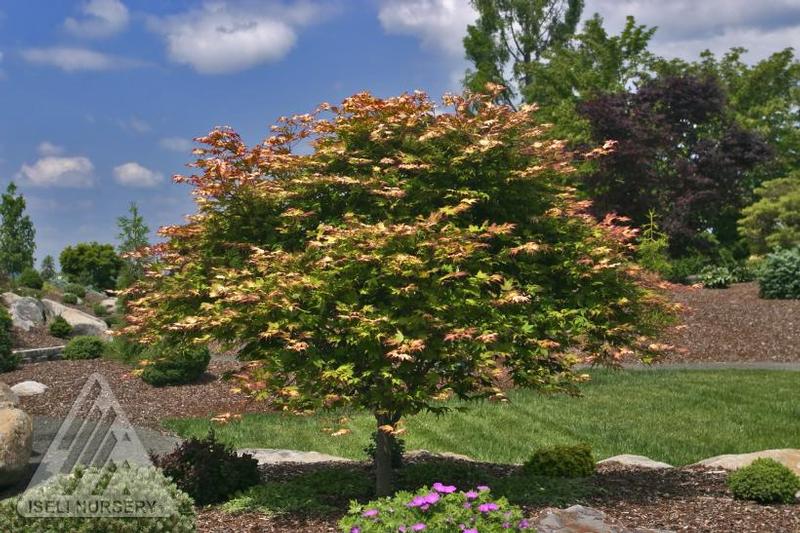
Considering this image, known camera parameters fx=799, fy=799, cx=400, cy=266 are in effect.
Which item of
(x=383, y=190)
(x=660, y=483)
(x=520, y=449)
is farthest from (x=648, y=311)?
(x=520, y=449)

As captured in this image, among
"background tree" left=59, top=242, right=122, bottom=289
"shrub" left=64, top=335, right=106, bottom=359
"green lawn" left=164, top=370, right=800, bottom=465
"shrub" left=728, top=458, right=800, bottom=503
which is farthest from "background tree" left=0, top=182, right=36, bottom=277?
"shrub" left=728, top=458, right=800, bottom=503

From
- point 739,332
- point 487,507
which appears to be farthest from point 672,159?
point 487,507

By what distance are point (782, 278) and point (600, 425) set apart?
16844 mm

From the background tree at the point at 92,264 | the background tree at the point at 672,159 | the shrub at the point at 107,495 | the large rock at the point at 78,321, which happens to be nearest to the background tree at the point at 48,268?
the background tree at the point at 92,264

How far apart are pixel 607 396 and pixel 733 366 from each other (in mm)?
6174

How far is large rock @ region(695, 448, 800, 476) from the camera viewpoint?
10.6 m

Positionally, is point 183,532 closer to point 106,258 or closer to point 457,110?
point 457,110

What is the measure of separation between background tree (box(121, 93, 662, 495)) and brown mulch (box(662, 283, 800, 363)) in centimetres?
1327

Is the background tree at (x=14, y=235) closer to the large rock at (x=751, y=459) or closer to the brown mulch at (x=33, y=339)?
the brown mulch at (x=33, y=339)

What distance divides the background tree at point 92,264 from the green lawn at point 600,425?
37991 mm

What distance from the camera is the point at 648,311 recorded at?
898 cm

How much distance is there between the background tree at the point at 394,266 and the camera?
749 centimetres

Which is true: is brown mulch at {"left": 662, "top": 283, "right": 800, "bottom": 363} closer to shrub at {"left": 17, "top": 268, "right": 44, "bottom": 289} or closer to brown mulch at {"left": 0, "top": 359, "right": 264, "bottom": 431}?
brown mulch at {"left": 0, "top": 359, "right": 264, "bottom": 431}

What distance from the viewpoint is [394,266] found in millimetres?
7297
